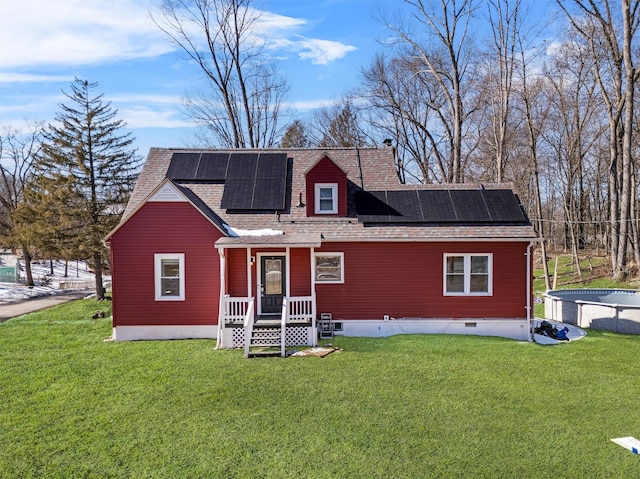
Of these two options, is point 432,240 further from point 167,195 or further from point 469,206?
point 167,195

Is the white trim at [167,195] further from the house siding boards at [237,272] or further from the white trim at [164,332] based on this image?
the white trim at [164,332]

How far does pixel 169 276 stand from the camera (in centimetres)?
1321

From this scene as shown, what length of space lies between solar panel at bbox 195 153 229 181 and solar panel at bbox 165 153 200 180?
0.70 ft

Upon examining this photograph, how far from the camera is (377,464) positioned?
5.87m

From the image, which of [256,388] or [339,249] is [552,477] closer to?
[256,388]

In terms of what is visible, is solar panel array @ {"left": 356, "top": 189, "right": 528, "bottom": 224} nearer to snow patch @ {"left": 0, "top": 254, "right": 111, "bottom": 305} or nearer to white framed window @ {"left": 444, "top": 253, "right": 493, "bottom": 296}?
white framed window @ {"left": 444, "top": 253, "right": 493, "bottom": 296}

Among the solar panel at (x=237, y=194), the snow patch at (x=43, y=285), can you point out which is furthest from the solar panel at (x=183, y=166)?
the snow patch at (x=43, y=285)

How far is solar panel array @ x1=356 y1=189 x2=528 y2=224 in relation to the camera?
14.0 metres

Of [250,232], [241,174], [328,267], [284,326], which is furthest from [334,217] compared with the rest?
[284,326]

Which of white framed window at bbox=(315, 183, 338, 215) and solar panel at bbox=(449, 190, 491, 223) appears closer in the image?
solar panel at bbox=(449, 190, 491, 223)

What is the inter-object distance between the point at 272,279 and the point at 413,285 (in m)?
4.34

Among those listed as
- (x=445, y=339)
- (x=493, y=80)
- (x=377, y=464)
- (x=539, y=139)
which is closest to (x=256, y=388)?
(x=377, y=464)

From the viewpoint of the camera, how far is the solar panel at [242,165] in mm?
15664

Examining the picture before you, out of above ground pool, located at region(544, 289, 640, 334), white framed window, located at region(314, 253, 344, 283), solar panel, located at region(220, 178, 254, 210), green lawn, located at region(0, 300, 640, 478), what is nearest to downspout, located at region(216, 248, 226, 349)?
green lawn, located at region(0, 300, 640, 478)
